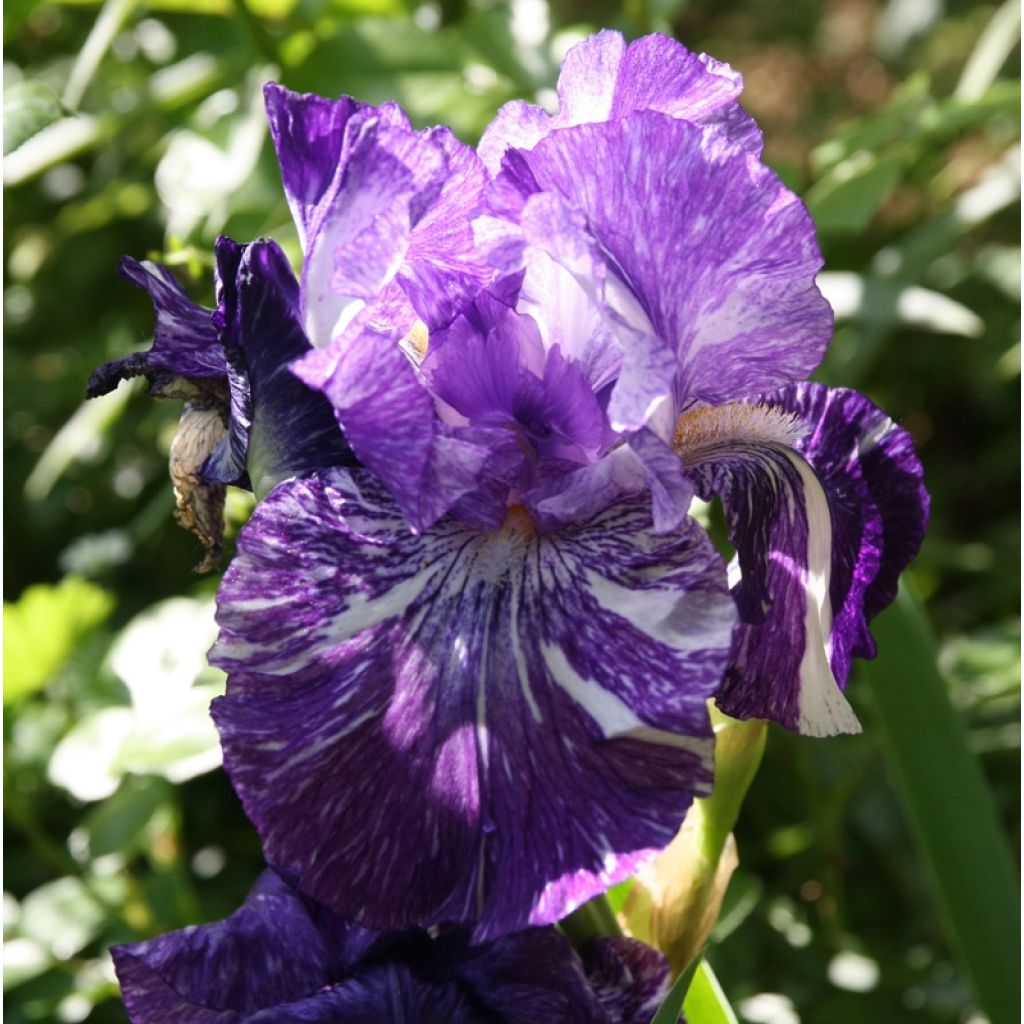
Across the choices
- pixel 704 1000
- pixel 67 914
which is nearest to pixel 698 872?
pixel 704 1000

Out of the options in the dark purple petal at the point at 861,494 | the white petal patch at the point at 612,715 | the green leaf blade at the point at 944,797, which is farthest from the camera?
the green leaf blade at the point at 944,797

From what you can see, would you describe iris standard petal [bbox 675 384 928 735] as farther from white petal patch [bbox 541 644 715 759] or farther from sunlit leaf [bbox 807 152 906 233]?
sunlit leaf [bbox 807 152 906 233]

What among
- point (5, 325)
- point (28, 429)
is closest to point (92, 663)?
point (28, 429)

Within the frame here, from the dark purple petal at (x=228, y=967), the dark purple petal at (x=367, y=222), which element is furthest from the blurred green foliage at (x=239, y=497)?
the dark purple petal at (x=367, y=222)

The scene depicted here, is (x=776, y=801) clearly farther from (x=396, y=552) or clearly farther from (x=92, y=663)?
(x=396, y=552)

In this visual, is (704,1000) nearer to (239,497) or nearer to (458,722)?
(458,722)

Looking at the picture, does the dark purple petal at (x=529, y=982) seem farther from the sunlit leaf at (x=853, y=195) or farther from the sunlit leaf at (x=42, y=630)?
the sunlit leaf at (x=853, y=195)
